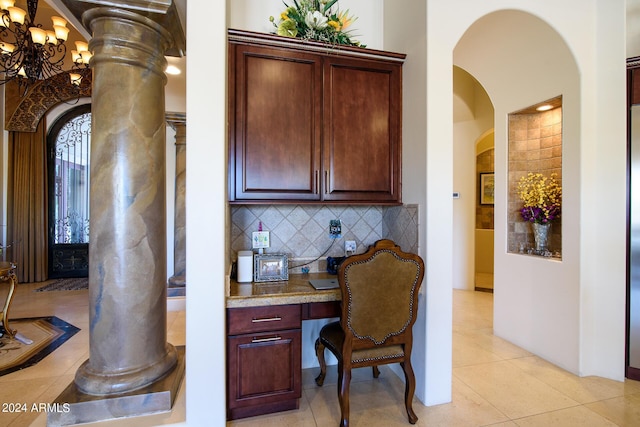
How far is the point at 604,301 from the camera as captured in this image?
250cm

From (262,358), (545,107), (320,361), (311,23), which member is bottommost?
(320,361)

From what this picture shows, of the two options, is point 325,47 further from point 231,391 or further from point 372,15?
point 231,391

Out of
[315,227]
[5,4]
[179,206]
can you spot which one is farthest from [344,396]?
[5,4]

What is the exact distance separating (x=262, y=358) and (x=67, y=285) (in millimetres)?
5371

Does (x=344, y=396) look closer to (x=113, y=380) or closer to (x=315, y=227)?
(x=315, y=227)

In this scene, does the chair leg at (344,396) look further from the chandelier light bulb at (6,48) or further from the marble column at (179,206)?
the chandelier light bulb at (6,48)

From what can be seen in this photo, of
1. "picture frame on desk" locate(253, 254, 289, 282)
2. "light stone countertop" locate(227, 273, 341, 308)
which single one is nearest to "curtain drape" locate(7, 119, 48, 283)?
"light stone countertop" locate(227, 273, 341, 308)

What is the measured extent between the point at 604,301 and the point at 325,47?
3099mm

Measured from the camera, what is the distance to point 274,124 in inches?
86.0

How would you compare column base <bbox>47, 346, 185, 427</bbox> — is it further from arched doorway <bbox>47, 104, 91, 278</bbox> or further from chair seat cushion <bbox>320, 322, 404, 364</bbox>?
arched doorway <bbox>47, 104, 91, 278</bbox>

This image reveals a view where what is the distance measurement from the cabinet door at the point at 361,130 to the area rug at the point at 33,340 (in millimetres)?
3149

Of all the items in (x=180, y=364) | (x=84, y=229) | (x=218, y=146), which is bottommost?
(x=180, y=364)

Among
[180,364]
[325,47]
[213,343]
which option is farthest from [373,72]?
[180,364]

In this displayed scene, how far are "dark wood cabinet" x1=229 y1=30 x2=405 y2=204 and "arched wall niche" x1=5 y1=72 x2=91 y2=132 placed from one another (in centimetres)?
501
